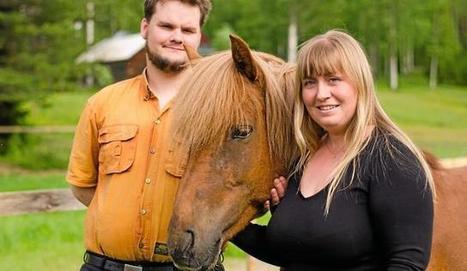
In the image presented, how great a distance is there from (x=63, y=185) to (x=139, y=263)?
35.9ft

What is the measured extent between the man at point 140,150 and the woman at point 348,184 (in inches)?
25.9

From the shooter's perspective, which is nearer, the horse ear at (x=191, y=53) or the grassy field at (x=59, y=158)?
the horse ear at (x=191, y=53)

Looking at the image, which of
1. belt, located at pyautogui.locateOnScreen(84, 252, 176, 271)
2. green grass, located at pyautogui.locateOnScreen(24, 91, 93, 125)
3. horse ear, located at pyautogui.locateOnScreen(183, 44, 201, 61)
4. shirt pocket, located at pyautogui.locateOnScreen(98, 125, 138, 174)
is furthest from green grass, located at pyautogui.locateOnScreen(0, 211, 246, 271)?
green grass, located at pyautogui.locateOnScreen(24, 91, 93, 125)

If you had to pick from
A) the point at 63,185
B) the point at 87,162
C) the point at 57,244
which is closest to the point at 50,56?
the point at 63,185

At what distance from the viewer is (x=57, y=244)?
7.90 metres

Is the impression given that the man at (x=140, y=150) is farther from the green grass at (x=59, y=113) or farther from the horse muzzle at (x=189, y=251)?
the green grass at (x=59, y=113)

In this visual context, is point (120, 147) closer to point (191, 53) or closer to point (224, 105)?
point (191, 53)

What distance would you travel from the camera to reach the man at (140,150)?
2809 mm

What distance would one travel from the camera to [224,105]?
7.39 ft

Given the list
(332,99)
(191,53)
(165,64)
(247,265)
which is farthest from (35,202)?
(332,99)

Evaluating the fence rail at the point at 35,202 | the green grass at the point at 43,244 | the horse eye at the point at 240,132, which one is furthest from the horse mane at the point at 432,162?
the green grass at the point at 43,244

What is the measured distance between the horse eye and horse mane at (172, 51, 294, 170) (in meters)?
0.02

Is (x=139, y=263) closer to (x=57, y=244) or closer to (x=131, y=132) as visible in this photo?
(x=131, y=132)

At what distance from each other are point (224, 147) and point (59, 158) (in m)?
17.4
